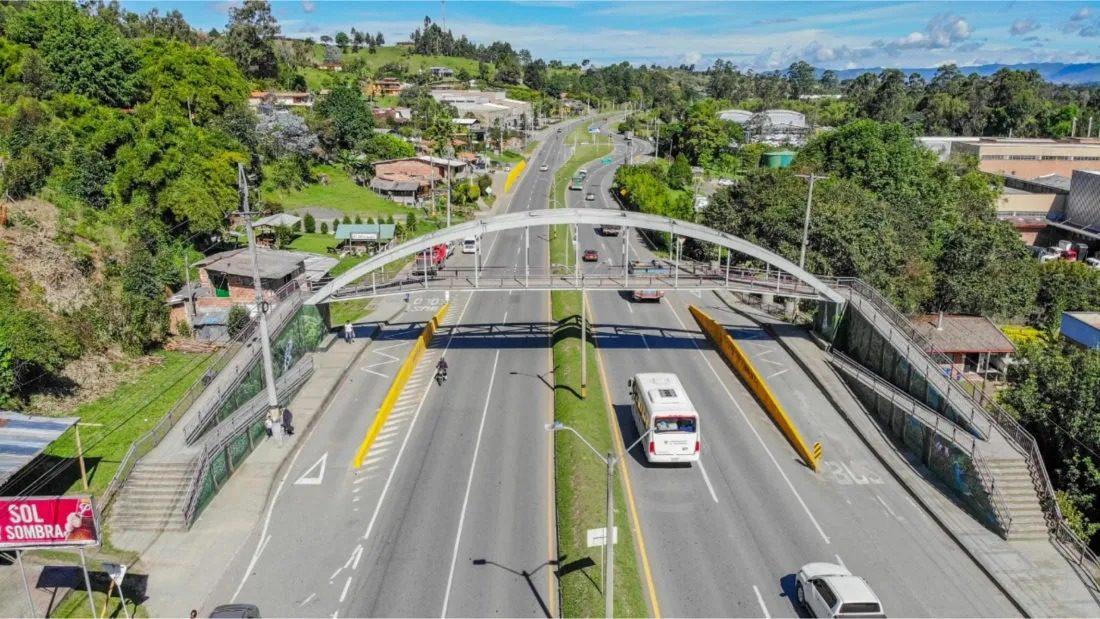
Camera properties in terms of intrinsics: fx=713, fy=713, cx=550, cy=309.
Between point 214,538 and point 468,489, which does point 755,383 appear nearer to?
point 468,489

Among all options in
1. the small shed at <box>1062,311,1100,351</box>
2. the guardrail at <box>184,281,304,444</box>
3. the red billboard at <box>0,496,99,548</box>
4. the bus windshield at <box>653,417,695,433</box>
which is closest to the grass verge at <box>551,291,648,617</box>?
the bus windshield at <box>653,417,695,433</box>

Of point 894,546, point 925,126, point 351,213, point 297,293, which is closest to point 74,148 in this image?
point 351,213

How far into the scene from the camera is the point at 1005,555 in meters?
25.6

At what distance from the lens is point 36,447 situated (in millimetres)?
25719

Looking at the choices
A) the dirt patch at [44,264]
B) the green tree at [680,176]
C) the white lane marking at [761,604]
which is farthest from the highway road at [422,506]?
the green tree at [680,176]

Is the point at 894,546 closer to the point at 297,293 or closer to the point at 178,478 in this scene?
the point at 178,478

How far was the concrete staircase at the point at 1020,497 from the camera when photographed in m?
26.7

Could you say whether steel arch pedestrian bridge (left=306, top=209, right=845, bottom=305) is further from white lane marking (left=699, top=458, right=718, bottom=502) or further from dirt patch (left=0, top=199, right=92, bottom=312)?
dirt patch (left=0, top=199, right=92, bottom=312)

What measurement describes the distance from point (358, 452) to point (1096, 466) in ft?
100

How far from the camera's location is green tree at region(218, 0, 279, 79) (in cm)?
13725

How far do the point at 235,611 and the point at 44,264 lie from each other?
38.0 meters

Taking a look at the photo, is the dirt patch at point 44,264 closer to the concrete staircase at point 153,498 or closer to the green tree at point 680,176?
the concrete staircase at point 153,498

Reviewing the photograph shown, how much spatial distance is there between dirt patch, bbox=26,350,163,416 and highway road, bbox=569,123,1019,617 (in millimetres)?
28687

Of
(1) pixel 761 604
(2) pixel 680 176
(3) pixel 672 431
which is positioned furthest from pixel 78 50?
(1) pixel 761 604
